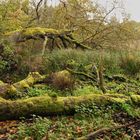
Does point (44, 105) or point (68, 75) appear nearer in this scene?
point (44, 105)

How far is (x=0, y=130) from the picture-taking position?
27.6 ft

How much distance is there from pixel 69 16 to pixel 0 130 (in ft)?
48.6

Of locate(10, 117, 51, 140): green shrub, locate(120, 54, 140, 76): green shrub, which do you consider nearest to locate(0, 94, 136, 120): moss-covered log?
locate(10, 117, 51, 140): green shrub

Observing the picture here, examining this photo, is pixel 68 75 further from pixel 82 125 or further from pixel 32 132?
pixel 32 132

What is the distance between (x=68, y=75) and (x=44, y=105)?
367cm

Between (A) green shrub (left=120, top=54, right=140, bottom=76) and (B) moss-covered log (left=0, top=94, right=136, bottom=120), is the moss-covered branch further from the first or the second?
(B) moss-covered log (left=0, top=94, right=136, bottom=120)

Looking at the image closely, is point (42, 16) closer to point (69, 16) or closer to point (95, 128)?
point (69, 16)

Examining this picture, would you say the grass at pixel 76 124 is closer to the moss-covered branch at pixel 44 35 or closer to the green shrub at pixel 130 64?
the green shrub at pixel 130 64

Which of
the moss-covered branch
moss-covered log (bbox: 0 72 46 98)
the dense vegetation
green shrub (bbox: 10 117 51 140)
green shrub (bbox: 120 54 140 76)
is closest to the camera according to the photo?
green shrub (bbox: 10 117 51 140)

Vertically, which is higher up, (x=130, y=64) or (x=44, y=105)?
(x=130, y=64)

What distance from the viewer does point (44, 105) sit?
946 centimetres

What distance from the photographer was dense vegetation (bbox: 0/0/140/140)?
8680mm

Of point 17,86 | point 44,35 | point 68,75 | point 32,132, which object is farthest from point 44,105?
point 44,35

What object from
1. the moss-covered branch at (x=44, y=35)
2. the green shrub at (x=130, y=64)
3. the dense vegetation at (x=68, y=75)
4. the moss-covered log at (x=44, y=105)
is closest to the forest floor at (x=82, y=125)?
the dense vegetation at (x=68, y=75)
